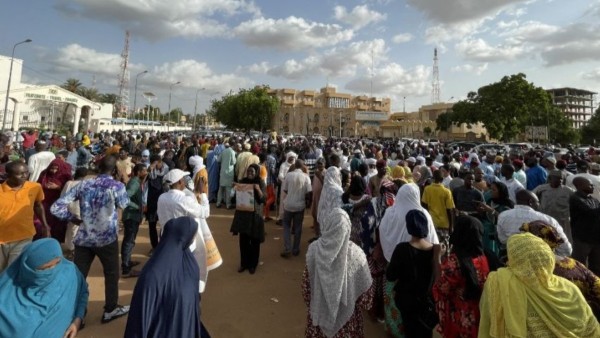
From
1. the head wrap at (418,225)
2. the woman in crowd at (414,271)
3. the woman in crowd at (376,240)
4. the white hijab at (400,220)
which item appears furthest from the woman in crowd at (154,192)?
the head wrap at (418,225)

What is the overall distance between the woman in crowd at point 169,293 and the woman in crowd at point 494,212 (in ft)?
12.5

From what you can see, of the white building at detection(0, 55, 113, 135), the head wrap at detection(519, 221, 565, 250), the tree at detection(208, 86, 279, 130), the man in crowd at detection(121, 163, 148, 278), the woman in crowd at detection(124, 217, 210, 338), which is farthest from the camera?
the tree at detection(208, 86, 279, 130)

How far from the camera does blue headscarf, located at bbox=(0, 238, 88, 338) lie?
189 centimetres

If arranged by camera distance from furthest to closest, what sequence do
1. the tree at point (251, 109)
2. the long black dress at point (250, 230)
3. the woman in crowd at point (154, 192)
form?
1. the tree at point (251, 109)
2. the woman in crowd at point (154, 192)
3. the long black dress at point (250, 230)

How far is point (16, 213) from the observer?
3455mm

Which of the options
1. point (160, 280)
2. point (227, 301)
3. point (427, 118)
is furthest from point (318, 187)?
point (427, 118)

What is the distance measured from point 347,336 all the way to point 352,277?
52cm

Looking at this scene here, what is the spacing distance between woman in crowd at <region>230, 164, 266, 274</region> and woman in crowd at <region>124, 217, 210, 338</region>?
272 centimetres

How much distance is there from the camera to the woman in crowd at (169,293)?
6.62 ft

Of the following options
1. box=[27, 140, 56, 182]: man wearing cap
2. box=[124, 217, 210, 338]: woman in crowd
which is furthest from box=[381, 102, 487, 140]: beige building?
box=[124, 217, 210, 338]: woman in crowd

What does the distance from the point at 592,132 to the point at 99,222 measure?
2366 inches

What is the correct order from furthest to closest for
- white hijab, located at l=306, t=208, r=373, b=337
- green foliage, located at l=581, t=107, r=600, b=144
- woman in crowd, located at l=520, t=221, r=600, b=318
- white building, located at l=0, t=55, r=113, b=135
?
green foliage, located at l=581, t=107, r=600, b=144
white building, located at l=0, t=55, r=113, b=135
white hijab, located at l=306, t=208, r=373, b=337
woman in crowd, located at l=520, t=221, r=600, b=318

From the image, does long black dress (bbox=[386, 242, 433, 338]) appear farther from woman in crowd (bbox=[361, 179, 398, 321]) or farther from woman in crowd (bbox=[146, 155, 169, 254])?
woman in crowd (bbox=[146, 155, 169, 254])

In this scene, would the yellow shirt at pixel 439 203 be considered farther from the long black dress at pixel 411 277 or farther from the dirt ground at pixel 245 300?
the long black dress at pixel 411 277
